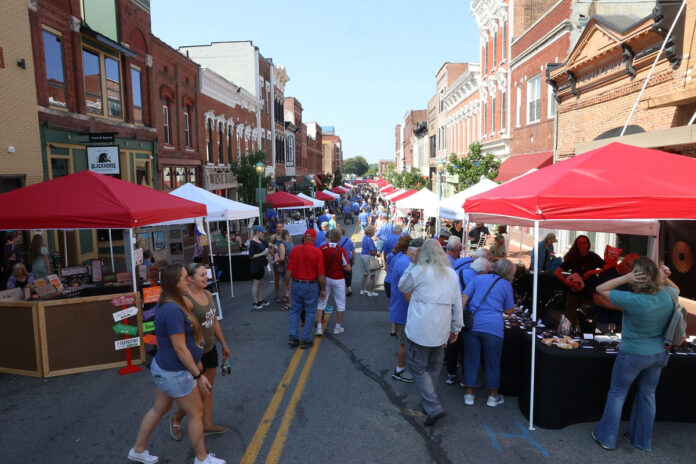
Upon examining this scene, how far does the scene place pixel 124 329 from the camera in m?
7.09

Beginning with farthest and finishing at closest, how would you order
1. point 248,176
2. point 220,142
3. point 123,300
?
point 220,142
point 248,176
point 123,300

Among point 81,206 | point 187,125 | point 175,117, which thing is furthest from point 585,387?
point 187,125

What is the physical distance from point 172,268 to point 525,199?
3.80 metres

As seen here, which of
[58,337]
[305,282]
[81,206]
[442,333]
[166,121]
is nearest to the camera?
[442,333]

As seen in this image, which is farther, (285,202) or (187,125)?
(187,125)

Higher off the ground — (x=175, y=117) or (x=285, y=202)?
(x=175, y=117)

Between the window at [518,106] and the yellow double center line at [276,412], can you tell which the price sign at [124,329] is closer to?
the yellow double center line at [276,412]

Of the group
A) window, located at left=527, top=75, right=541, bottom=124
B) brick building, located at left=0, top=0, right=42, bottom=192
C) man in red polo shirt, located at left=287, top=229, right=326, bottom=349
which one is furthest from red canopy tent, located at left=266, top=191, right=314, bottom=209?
man in red polo shirt, located at left=287, top=229, right=326, bottom=349

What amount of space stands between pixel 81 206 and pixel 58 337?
197cm

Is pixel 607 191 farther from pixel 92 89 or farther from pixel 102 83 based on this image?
pixel 102 83

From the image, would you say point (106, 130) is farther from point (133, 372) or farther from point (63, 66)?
point (133, 372)

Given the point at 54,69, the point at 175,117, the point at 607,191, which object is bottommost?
the point at 607,191

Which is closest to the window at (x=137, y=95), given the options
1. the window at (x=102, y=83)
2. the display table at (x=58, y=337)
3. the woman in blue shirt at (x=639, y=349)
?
the window at (x=102, y=83)

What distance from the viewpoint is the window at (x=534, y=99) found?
1993 centimetres
